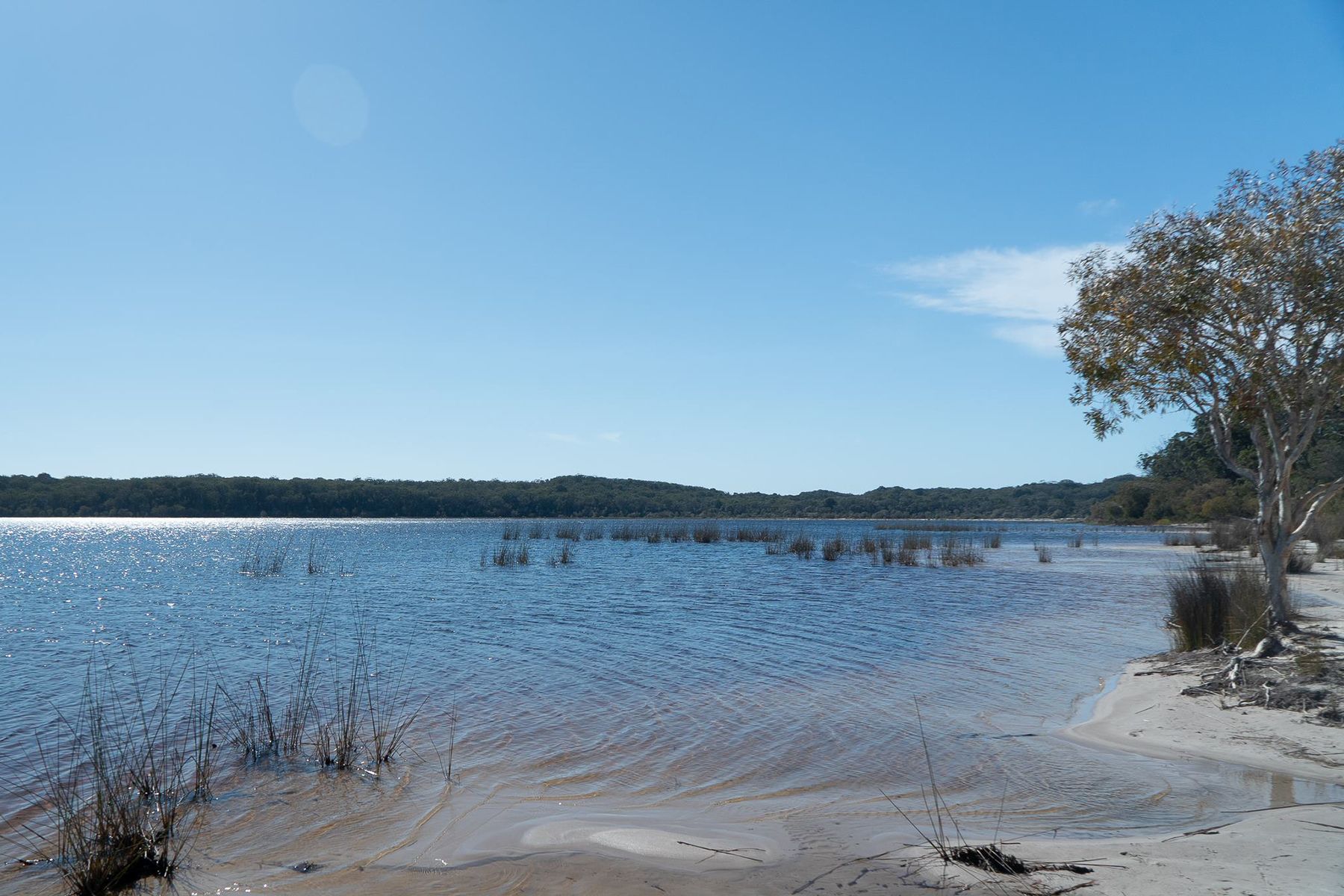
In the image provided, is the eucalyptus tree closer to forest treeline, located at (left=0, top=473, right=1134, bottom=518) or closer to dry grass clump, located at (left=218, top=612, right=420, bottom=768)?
dry grass clump, located at (left=218, top=612, right=420, bottom=768)

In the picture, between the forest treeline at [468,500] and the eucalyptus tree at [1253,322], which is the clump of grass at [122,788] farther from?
the forest treeline at [468,500]

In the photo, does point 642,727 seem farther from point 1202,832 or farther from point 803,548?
point 803,548

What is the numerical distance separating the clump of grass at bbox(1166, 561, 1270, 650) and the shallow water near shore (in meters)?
1.05

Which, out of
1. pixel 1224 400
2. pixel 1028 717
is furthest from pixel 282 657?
pixel 1224 400

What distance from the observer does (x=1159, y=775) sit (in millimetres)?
6270

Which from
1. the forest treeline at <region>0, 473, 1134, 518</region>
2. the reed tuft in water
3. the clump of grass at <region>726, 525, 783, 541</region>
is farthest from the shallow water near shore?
the forest treeline at <region>0, 473, 1134, 518</region>

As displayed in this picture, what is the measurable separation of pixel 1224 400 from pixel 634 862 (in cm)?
904

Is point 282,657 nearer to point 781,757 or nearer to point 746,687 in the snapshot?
point 746,687

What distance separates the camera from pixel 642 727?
791cm

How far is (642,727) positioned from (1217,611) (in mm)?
8076

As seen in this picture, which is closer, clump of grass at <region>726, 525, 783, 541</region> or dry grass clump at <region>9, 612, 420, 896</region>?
dry grass clump at <region>9, 612, 420, 896</region>

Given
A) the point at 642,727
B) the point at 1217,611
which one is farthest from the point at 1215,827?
the point at 1217,611

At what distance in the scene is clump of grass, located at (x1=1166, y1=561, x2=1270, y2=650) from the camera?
1027cm

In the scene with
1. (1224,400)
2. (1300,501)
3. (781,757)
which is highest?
(1224,400)
